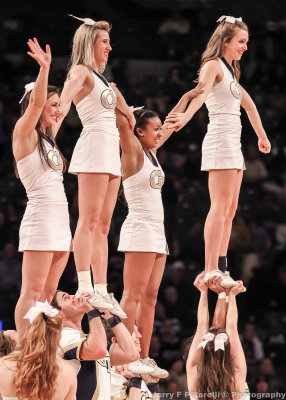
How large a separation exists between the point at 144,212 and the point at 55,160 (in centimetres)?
98

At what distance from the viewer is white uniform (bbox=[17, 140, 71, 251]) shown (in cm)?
544

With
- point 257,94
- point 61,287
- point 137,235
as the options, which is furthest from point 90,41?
point 257,94

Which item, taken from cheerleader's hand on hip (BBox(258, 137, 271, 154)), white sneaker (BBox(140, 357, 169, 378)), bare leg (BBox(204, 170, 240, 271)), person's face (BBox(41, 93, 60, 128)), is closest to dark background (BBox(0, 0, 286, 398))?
white sneaker (BBox(140, 357, 169, 378))

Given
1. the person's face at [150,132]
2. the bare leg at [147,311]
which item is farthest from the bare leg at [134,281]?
the person's face at [150,132]

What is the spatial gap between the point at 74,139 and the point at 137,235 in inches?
223

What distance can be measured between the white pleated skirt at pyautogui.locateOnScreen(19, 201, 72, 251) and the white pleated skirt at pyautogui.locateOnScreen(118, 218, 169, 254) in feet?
2.48

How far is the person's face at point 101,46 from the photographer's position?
19.4 feet

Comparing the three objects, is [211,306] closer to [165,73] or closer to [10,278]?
[10,278]

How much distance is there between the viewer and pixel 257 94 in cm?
1308

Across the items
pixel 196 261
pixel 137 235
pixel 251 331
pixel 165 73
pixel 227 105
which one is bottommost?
pixel 251 331

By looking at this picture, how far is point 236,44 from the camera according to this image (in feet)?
21.4

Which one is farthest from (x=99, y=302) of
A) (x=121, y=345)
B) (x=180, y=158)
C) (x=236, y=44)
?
(x=180, y=158)

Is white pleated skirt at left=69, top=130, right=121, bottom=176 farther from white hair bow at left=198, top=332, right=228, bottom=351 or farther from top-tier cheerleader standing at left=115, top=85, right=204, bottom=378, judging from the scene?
white hair bow at left=198, top=332, right=228, bottom=351

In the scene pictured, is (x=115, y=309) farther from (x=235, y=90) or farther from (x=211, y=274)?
(x=235, y=90)
